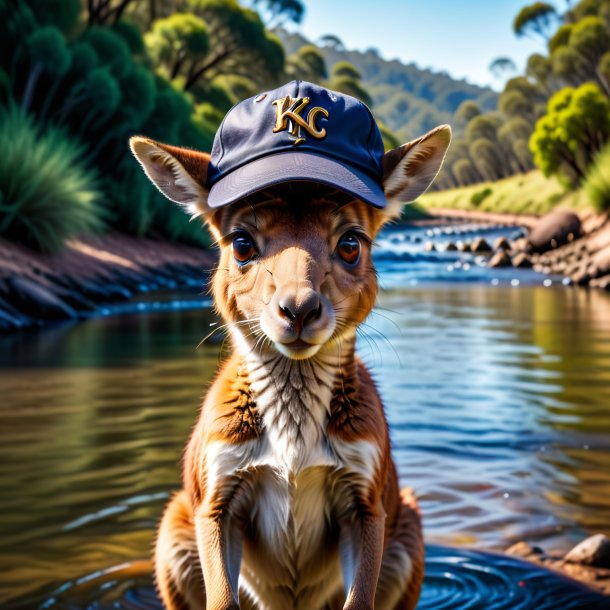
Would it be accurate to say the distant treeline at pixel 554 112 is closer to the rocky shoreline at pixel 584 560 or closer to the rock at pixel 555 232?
the rock at pixel 555 232

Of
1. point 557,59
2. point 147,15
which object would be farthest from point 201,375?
point 557,59

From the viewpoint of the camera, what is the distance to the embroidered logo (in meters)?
3.23

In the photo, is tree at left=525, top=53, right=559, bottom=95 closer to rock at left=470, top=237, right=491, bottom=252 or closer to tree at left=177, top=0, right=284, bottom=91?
tree at left=177, top=0, right=284, bottom=91

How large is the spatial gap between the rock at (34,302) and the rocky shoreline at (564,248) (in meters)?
12.8

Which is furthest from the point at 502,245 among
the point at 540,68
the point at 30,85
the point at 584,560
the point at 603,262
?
the point at 540,68

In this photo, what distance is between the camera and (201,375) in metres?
10.3

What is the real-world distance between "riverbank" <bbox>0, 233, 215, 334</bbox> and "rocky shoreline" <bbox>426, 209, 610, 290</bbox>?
9.48 metres

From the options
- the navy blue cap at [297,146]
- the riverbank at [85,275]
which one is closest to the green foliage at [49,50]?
the riverbank at [85,275]

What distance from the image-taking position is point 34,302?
1538 centimetres

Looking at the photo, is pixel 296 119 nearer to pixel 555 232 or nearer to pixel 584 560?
pixel 584 560

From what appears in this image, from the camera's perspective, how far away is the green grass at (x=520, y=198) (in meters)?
48.8

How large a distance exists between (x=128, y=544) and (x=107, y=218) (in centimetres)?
2003

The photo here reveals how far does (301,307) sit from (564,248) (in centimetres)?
2967

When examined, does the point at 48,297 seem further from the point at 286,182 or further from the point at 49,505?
the point at 286,182
